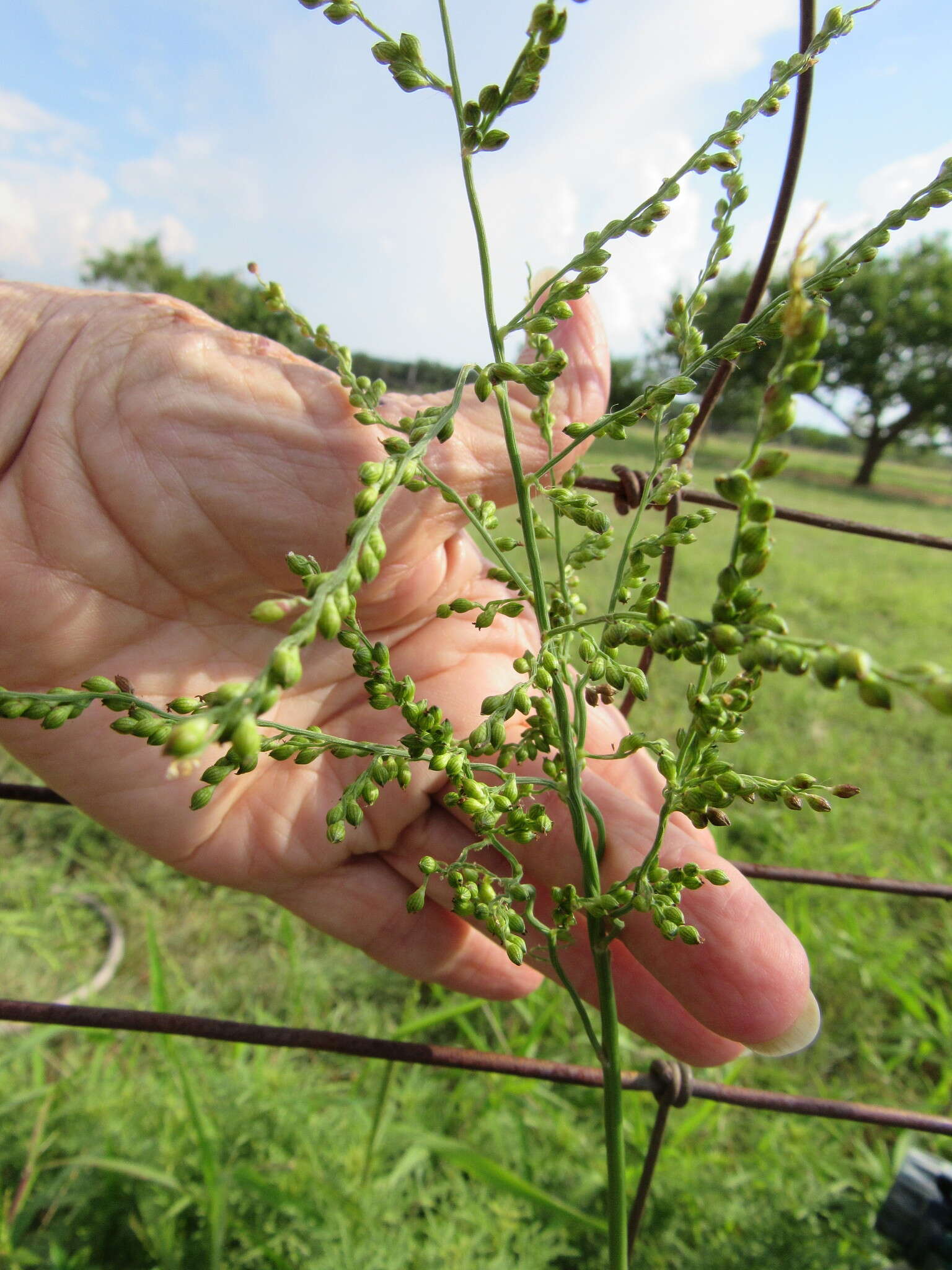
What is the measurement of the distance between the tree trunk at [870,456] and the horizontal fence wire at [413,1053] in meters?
40.2

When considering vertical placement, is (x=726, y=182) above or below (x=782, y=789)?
above

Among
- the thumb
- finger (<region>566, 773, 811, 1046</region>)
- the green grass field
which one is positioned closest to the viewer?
finger (<region>566, 773, 811, 1046</region>)

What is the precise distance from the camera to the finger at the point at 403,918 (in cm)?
182

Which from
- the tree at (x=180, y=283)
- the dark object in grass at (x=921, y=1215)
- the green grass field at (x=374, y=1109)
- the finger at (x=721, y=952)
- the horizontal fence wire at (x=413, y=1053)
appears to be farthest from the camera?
the tree at (x=180, y=283)

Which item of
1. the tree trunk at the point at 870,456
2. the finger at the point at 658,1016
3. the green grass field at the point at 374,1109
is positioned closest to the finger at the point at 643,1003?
the finger at the point at 658,1016

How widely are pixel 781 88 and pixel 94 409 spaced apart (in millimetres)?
1386

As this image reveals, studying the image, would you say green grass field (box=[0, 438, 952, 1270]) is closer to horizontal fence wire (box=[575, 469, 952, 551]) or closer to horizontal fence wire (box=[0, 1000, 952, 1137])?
horizontal fence wire (box=[0, 1000, 952, 1137])

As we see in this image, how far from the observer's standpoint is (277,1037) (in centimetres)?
148

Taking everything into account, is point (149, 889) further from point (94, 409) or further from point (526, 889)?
point (526, 889)

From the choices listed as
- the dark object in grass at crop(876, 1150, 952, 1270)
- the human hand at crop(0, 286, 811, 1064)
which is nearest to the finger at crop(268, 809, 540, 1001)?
the human hand at crop(0, 286, 811, 1064)

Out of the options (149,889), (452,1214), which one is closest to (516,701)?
(452,1214)

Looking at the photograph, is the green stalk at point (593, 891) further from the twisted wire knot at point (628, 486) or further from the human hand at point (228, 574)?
the twisted wire knot at point (628, 486)

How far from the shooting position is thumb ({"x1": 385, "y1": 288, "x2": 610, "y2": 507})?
5.28ft

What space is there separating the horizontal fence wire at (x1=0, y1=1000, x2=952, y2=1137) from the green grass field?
2.18 ft
